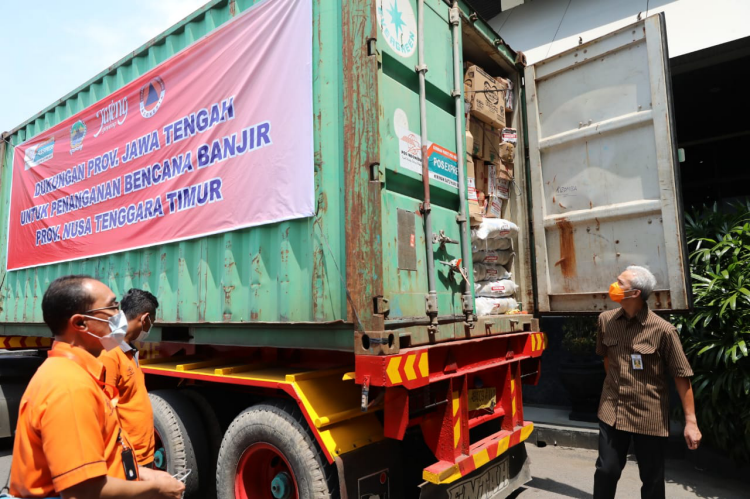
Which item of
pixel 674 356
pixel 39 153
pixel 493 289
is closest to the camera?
pixel 674 356

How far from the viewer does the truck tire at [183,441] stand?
11.3ft

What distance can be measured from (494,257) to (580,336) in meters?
2.53

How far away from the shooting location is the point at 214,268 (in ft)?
11.7

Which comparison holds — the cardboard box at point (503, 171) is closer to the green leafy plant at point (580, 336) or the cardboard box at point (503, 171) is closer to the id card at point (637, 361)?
the id card at point (637, 361)

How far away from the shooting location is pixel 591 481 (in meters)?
4.29

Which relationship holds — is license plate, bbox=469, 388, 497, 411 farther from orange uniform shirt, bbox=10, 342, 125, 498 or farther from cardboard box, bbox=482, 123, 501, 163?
orange uniform shirt, bbox=10, 342, 125, 498

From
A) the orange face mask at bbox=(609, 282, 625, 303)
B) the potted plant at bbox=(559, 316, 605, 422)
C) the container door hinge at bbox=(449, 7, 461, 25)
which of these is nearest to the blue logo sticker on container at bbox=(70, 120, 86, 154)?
the container door hinge at bbox=(449, 7, 461, 25)

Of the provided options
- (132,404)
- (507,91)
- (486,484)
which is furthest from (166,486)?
(507,91)

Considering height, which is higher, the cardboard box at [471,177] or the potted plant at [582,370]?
the cardboard box at [471,177]

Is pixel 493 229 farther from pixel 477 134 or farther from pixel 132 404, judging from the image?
pixel 132 404

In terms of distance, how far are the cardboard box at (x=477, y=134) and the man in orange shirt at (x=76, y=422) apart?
295 cm

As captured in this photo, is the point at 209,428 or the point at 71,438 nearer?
the point at 71,438

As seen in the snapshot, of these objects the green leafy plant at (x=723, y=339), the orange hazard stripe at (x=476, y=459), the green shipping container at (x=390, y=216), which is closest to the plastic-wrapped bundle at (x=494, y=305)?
the green shipping container at (x=390, y=216)

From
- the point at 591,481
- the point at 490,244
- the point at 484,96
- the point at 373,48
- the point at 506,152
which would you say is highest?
the point at 484,96
